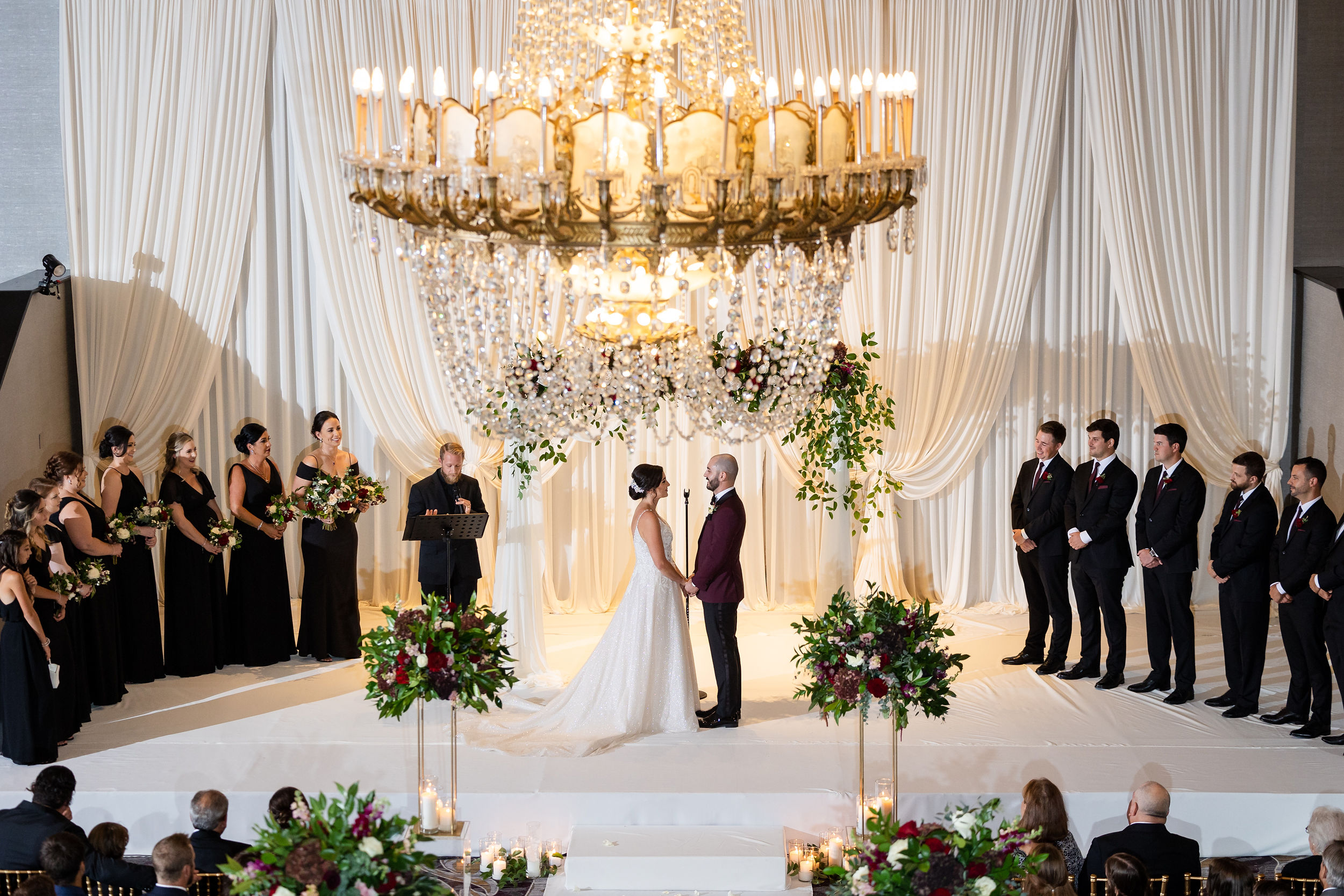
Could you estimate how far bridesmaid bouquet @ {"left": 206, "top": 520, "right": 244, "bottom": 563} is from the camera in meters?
8.12

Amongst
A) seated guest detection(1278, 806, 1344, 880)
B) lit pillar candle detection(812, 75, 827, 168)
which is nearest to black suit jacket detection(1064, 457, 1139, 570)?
seated guest detection(1278, 806, 1344, 880)

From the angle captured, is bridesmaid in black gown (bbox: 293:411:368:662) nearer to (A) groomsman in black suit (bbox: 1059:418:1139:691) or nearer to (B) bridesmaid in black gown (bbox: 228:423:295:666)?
(B) bridesmaid in black gown (bbox: 228:423:295:666)

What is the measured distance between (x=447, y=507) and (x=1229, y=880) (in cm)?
520

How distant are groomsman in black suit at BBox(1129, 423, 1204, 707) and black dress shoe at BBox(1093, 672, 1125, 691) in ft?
0.37

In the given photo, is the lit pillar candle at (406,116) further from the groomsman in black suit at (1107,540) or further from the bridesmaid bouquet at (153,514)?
the groomsman in black suit at (1107,540)

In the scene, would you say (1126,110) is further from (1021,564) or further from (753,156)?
(753,156)

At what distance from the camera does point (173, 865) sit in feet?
14.1

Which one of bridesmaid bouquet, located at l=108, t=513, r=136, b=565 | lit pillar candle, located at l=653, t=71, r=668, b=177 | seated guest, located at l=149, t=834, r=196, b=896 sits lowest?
seated guest, located at l=149, t=834, r=196, b=896

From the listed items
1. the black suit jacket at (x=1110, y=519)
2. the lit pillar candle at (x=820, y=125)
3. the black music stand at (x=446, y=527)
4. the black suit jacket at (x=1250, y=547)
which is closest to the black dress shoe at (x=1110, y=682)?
the black suit jacket at (x=1110, y=519)

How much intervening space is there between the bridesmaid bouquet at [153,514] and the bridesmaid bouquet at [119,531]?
0.34 ft

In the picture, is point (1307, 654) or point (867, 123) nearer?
point (867, 123)

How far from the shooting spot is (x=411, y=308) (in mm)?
9805

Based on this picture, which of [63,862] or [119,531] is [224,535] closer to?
[119,531]

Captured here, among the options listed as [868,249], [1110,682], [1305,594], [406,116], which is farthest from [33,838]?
[868,249]
